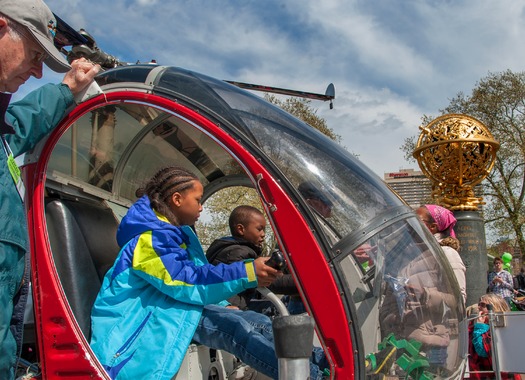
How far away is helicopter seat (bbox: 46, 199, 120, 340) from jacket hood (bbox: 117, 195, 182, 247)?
256 millimetres

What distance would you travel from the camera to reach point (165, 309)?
2.32 metres

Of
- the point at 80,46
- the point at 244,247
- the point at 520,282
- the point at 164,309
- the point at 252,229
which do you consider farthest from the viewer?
the point at 520,282

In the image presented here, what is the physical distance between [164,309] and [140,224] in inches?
17.2

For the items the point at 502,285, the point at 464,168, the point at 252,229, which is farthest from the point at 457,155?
the point at 252,229

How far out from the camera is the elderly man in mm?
1522

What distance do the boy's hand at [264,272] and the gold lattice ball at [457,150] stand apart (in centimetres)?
695

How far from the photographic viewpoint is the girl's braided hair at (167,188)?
2699mm

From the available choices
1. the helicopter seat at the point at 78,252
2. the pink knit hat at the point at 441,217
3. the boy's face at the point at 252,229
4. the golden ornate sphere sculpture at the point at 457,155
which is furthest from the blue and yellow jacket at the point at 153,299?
the golden ornate sphere sculpture at the point at 457,155

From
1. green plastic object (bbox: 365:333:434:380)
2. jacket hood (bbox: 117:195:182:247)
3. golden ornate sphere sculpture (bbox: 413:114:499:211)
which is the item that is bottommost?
green plastic object (bbox: 365:333:434:380)

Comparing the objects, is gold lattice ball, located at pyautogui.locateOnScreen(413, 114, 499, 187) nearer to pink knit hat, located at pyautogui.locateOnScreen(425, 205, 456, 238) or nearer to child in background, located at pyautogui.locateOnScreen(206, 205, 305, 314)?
pink knit hat, located at pyautogui.locateOnScreen(425, 205, 456, 238)

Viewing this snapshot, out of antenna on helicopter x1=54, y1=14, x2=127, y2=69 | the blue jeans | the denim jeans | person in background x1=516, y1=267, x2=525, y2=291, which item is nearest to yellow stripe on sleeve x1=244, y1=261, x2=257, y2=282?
the blue jeans

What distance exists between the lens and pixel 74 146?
2.99 metres

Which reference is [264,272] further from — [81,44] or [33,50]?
[81,44]

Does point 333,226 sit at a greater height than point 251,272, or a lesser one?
greater
